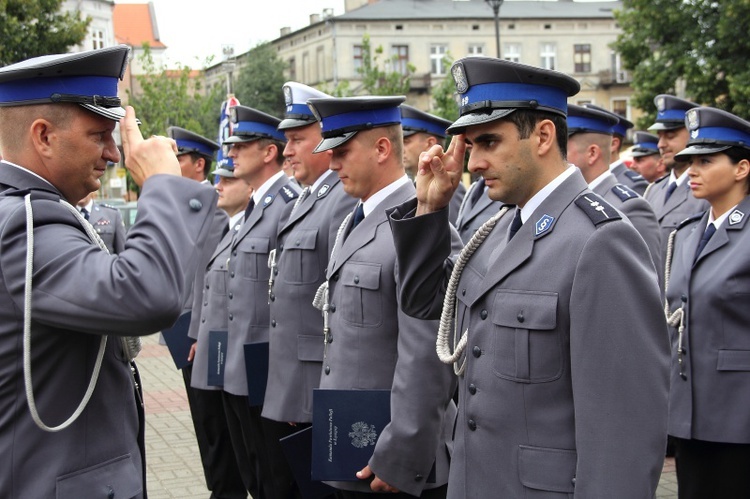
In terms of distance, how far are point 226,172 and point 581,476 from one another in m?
5.12

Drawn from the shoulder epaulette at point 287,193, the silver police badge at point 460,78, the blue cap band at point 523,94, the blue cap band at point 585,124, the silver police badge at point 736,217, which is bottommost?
the silver police badge at point 736,217

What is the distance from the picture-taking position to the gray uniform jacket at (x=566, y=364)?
2.84 metres

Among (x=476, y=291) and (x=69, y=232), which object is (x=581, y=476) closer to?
(x=476, y=291)

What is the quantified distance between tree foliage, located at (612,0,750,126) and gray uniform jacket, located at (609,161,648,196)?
2113cm

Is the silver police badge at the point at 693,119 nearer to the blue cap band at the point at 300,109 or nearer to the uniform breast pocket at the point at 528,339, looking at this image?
the blue cap band at the point at 300,109

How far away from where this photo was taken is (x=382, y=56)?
69188mm

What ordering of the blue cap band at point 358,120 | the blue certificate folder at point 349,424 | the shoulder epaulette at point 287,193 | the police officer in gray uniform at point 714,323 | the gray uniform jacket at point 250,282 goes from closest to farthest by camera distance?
the blue certificate folder at point 349,424 < the blue cap band at point 358,120 < the police officer in gray uniform at point 714,323 < the gray uniform jacket at point 250,282 < the shoulder epaulette at point 287,193

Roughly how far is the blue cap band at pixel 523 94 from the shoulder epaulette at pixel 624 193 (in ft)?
10.2

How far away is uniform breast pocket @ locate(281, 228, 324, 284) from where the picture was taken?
5383 mm

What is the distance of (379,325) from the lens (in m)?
4.40

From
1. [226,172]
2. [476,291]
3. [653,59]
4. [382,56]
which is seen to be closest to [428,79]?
[382,56]

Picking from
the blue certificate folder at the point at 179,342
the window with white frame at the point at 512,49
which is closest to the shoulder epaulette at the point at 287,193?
the blue certificate folder at the point at 179,342

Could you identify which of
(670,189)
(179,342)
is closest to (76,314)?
(179,342)

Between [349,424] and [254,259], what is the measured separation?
6.99 ft
